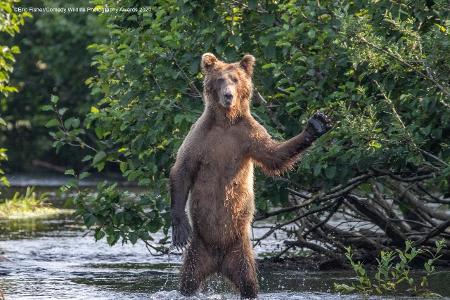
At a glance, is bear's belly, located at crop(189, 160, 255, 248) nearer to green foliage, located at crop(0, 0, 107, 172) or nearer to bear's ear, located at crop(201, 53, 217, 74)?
bear's ear, located at crop(201, 53, 217, 74)

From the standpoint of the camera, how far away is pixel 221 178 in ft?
24.1

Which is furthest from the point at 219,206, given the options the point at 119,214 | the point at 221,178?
the point at 119,214

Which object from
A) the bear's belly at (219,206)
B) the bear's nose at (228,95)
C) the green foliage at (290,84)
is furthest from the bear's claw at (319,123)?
the bear's belly at (219,206)

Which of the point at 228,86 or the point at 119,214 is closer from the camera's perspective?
the point at 228,86

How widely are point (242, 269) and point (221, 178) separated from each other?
0.64 meters

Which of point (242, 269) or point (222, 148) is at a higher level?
point (222, 148)

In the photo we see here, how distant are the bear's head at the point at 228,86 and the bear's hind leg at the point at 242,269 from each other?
0.92 m

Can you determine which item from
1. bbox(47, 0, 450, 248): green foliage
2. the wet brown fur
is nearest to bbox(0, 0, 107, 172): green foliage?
bbox(47, 0, 450, 248): green foliage

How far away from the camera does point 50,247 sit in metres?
11.2

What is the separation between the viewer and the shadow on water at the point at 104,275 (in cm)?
789

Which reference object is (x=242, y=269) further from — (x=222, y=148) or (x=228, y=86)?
(x=228, y=86)

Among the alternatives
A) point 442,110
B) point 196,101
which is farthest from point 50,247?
point 442,110

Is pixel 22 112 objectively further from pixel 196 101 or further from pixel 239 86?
pixel 239 86

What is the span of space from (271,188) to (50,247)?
11.1ft
